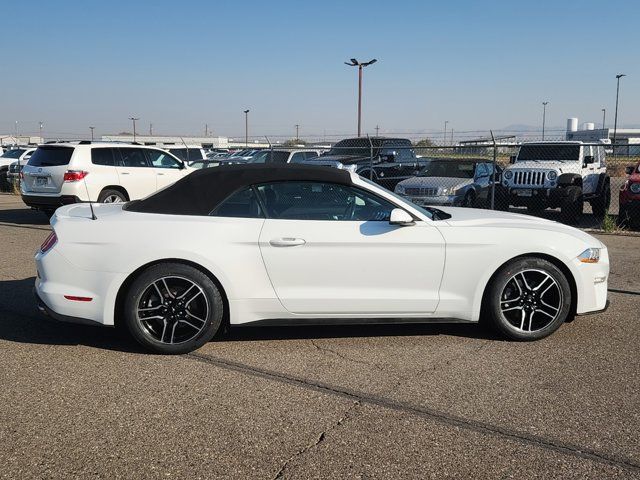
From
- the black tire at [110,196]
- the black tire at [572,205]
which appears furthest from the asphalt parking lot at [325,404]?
the black tire at [572,205]

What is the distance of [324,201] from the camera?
5008 mm

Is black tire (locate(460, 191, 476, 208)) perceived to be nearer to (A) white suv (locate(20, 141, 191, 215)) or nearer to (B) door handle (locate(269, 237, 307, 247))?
(A) white suv (locate(20, 141, 191, 215))

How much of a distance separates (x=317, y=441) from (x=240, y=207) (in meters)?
2.13

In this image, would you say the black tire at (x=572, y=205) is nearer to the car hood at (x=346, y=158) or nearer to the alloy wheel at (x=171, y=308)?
the car hood at (x=346, y=158)

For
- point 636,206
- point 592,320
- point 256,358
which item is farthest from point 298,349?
point 636,206

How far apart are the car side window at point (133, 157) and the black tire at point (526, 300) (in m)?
9.70

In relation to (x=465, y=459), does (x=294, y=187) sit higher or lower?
higher

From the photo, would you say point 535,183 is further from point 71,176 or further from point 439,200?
point 71,176

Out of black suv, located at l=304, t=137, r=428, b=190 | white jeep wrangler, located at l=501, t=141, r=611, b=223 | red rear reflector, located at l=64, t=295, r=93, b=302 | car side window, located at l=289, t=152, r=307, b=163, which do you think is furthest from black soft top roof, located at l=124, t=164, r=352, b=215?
car side window, located at l=289, t=152, r=307, b=163

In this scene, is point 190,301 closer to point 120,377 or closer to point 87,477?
point 120,377

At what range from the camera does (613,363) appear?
15.3 ft

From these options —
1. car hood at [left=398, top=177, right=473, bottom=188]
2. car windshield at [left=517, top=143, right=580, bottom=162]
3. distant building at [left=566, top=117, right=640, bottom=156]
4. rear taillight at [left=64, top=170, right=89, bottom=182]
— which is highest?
distant building at [left=566, top=117, right=640, bottom=156]

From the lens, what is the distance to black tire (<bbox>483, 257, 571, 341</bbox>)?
5.04 metres

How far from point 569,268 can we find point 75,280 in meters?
3.89
